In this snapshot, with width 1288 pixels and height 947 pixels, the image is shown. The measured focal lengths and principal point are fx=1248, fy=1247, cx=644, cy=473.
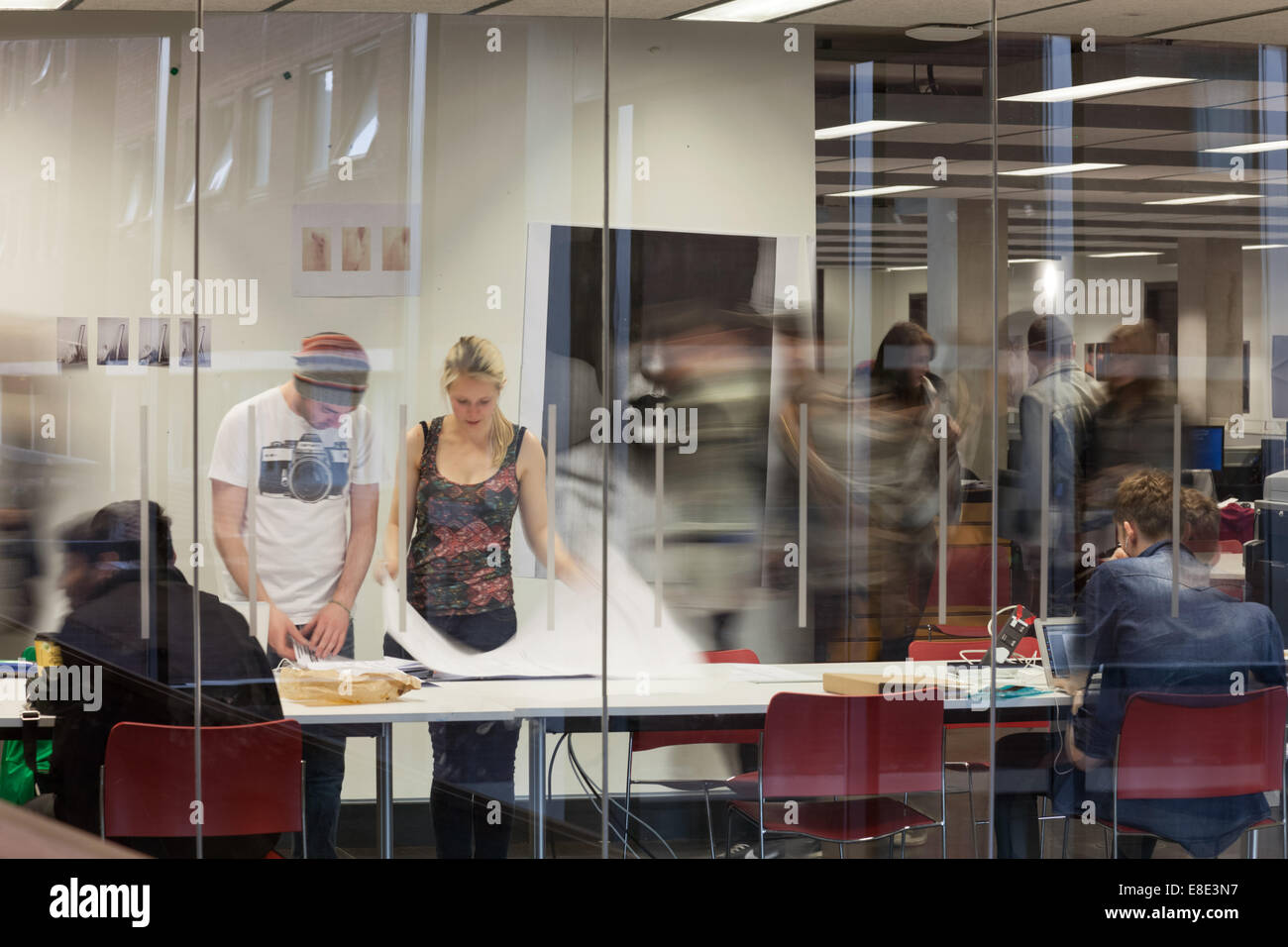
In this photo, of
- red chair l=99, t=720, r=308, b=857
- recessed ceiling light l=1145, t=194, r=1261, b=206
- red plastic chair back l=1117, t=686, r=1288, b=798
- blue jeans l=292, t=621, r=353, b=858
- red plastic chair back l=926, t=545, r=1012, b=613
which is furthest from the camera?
recessed ceiling light l=1145, t=194, r=1261, b=206

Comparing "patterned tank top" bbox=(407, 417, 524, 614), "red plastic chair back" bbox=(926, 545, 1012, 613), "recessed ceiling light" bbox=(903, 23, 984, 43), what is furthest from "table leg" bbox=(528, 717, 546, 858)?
"recessed ceiling light" bbox=(903, 23, 984, 43)

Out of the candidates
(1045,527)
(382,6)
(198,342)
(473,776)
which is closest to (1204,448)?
(1045,527)

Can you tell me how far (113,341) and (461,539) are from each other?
1145 millimetres

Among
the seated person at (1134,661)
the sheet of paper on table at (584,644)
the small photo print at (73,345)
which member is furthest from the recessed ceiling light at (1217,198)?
the small photo print at (73,345)

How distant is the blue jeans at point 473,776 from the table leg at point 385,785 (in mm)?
117

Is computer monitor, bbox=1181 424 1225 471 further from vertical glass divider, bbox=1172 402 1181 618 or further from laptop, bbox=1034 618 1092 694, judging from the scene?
laptop, bbox=1034 618 1092 694

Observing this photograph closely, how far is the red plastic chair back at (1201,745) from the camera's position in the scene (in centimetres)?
338

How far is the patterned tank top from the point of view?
3674mm

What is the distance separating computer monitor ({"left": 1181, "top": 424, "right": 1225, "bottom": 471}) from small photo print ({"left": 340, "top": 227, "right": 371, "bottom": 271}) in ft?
8.34

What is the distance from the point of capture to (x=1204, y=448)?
12.7 feet

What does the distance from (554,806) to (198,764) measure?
1021mm

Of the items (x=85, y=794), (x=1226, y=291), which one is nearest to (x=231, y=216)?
(x=85, y=794)

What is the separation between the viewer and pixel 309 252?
11.9 ft

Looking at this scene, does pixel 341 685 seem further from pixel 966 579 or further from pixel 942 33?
pixel 942 33
